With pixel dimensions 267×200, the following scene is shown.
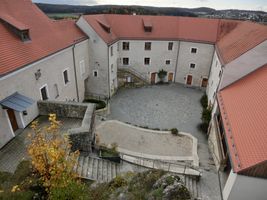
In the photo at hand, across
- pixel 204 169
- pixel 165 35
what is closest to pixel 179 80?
pixel 165 35

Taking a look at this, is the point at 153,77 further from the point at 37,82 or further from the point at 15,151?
the point at 15,151

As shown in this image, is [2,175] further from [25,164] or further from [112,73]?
[112,73]

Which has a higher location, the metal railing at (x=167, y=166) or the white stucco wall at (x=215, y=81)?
the white stucco wall at (x=215, y=81)

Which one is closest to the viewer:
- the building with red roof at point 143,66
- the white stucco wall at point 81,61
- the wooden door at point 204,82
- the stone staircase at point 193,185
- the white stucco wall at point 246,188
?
the white stucco wall at point 246,188

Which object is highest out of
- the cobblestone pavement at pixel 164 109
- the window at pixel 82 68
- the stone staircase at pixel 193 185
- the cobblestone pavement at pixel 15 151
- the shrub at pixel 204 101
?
the window at pixel 82 68

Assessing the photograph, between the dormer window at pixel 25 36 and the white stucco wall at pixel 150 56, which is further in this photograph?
the white stucco wall at pixel 150 56

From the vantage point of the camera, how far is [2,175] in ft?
29.4

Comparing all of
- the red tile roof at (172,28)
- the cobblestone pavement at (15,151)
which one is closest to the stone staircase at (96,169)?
the cobblestone pavement at (15,151)

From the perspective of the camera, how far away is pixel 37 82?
15188 mm

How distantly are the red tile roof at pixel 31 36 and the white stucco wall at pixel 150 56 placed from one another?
10.3 m

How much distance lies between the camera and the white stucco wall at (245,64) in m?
16.8

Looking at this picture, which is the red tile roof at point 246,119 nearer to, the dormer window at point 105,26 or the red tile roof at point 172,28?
the red tile roof at point 172,28

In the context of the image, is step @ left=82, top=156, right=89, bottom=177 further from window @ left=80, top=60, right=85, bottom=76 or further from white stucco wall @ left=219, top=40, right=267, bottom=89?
window @ left=80, top=60, right=85, bottom=76

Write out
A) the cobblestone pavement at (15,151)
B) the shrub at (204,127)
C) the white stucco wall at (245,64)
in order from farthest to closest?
the shrub at (204,127) → the white stucco wall at (245,64) → the cobblestone pavement at (15,151)
